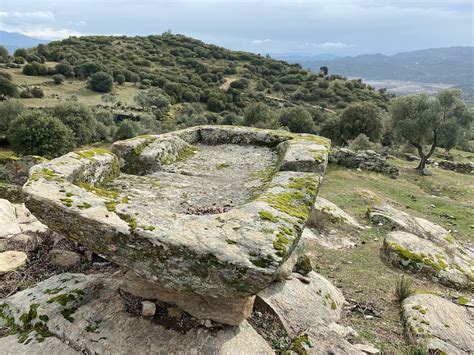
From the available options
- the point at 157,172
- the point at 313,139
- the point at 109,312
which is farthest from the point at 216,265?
the point at 313,139

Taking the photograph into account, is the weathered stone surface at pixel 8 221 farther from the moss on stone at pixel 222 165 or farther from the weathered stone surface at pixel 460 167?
the weathered stone surface at pixel 460 167

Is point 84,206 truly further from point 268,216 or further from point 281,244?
point 281,244

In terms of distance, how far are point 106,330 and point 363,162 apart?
27.7m

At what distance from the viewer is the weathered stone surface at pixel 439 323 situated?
7.99 metres

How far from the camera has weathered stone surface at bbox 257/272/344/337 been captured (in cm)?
753

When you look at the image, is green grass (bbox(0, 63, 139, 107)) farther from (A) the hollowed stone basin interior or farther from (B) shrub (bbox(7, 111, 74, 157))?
(A) the hollowed stone basin interior

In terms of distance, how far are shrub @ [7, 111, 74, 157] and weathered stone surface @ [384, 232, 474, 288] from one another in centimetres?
3549

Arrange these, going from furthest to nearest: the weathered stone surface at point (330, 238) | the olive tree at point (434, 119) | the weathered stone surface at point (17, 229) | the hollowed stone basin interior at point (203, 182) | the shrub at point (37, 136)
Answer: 1. the shrub at point (37, 136)
2. the olive tree at point (434, 119)
3. the weathered stone surface at point (330, 238)
4. the weathered stone surface at point (17, 229)
5. the hollowed stone basin interior at point (203, 182)

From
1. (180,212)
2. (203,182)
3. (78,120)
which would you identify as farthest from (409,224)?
(78,120)

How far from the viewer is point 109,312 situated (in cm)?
639

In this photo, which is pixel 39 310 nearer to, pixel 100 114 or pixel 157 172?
pixel 157 172

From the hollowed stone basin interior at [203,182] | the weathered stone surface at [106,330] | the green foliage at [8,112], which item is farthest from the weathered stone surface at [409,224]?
the green foliage at [8,112]

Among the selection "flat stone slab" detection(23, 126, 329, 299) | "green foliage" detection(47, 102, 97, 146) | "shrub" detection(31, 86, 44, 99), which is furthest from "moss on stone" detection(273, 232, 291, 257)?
"shrub" detection(31, 86, 44, 99)

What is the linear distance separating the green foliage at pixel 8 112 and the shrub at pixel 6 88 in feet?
44.5
